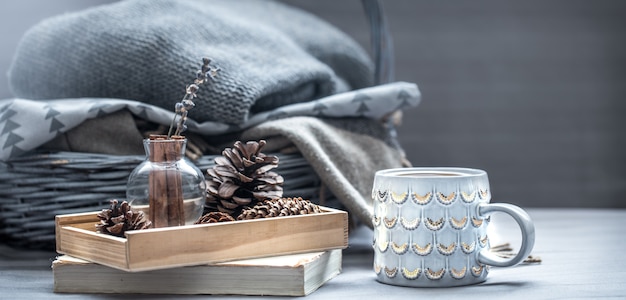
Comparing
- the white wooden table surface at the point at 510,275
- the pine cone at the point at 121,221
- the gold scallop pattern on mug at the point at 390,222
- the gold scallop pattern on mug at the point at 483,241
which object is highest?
the pine cone at the point at 121,221

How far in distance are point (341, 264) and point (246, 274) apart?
0.14 metres

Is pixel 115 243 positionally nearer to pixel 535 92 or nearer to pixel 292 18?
pixel 292 18

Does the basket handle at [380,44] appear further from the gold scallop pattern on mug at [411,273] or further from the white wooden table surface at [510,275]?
the gold scallop pattern on mug at [411,273]

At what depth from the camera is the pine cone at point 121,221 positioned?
0.61 meters

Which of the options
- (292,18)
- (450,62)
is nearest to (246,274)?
(292,18)

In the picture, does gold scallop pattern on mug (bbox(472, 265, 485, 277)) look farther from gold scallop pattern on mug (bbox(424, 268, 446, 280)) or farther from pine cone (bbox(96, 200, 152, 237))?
pine cone (bbox(96, 200, 152, 237))

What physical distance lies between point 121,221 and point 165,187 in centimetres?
5

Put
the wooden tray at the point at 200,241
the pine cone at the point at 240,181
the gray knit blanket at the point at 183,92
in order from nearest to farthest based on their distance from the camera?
Answer: the wooden tray at the point at 200,241 → the pine cone at the point at 240,181 → the gray knit blanket at the point at 183,92

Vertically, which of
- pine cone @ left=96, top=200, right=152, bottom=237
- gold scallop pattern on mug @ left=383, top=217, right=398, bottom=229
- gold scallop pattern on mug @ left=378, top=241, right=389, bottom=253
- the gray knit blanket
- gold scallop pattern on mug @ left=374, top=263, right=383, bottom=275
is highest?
the gray knit blanket

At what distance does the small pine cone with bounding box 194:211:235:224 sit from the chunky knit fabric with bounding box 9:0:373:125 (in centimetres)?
19


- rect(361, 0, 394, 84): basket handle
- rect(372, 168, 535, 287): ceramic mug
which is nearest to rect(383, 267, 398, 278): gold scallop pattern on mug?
rect(372, 168, 535, 287): ceramic mug

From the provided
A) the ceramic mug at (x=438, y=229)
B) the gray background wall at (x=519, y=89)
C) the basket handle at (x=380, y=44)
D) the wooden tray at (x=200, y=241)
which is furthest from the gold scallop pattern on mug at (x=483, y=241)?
the gray background wall at (x=519, y=89)

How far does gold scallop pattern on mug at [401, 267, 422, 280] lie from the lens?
64cm

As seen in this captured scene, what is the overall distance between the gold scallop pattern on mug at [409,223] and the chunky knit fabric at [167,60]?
0.88 feet
